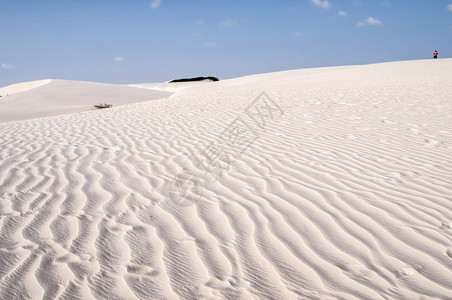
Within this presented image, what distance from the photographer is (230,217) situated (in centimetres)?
326

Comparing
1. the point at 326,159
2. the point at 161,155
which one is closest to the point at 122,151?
the point at 161,155

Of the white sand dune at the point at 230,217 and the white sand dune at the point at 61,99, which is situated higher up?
the white sand dune at the point at 61,99

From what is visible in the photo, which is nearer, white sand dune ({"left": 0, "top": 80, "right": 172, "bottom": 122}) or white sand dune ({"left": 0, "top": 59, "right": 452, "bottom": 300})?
white sand dune ({"left": 0, "top": 59, "right": 452, "bottom": 300})

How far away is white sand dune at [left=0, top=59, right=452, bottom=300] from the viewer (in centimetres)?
232

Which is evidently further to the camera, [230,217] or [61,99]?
[61,99]

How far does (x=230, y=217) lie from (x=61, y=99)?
1988 centimetres

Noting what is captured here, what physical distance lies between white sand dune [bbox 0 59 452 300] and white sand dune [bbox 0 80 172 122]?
11.7 metres

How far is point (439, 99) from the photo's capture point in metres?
10.4

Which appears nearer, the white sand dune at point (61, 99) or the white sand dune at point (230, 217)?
the white sand dune at point (230, 217)

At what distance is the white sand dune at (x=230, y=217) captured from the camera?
2.32 metres

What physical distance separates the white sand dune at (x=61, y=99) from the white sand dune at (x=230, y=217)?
1172 centimetres

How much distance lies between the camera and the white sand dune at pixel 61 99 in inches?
674

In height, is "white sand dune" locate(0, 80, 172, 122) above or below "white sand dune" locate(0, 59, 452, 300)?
above

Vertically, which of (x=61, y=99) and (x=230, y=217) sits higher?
(x=61, y=99)
